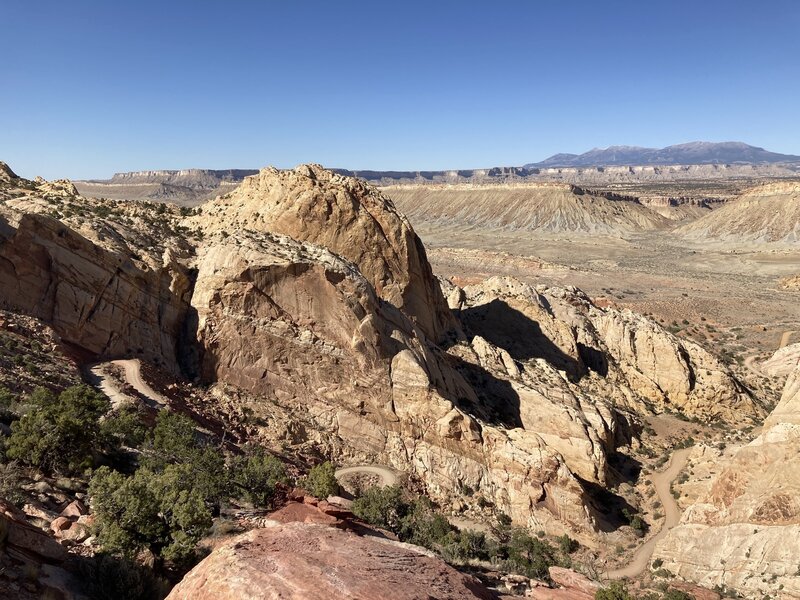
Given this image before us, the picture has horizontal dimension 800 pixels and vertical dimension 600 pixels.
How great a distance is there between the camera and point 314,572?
10.8m

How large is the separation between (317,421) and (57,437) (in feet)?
47.8

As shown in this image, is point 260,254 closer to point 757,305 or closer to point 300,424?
point 300,424

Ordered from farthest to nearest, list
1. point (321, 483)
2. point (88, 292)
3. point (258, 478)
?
point (88, 292) < point (321, 483) < point (258, 478)

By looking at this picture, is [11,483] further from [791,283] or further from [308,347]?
[791,283]

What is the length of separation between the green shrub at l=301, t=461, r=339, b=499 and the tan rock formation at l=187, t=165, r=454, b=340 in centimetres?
1790

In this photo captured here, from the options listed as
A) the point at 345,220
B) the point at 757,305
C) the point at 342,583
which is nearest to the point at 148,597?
the point at 342,583

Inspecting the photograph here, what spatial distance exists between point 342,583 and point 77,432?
1190 centimetres

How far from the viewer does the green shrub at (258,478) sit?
1901 centimetres

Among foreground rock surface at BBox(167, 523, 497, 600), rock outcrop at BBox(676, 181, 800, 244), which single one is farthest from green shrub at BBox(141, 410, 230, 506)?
rock outcrop at BBox(676, 181, 800, 244)

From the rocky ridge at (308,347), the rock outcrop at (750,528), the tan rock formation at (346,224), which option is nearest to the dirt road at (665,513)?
the rock outcrop at (750,528)

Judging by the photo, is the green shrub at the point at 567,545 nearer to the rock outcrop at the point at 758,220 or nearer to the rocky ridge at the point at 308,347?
the rocky ridge at the point at 308,347

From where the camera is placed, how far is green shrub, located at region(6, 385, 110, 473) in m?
16.5

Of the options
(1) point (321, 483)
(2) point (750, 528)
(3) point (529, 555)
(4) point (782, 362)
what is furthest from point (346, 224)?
(4) point (782, 362)

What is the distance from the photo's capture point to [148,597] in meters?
12.3
